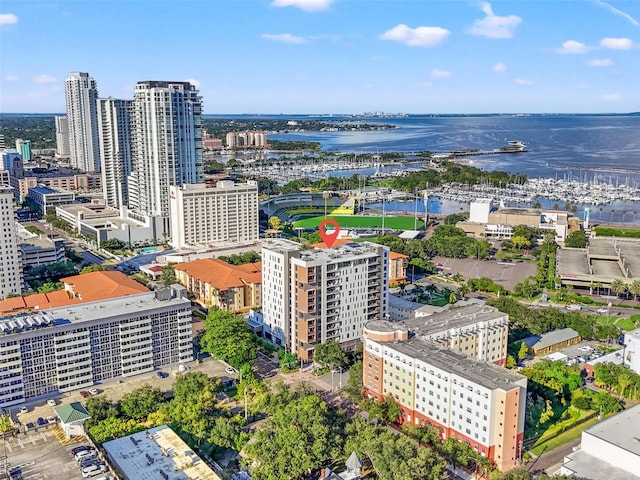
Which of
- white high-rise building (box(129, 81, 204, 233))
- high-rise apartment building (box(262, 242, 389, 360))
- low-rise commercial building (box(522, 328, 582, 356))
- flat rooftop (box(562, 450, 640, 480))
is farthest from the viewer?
white high-rise building (box(129, 81, 204, 233))

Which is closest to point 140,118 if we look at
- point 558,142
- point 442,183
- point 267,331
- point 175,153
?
point 175,153

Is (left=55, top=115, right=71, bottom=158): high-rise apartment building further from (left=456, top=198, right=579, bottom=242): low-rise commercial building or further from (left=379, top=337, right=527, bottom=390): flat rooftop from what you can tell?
(left=379, top=337, right=527, bottom=390): flat rooftop

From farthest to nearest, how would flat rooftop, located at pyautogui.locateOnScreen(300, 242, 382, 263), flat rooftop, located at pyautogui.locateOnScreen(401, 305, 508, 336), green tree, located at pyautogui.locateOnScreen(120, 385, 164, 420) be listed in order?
flat rooftop, located at pyautogui.locateOnScreen(300, 242, 382, 263), flat rooftop, located at pyautogui.locateOnScreen(401, 305, 508, 336), green tree, located at pyautogui.locateOnScreen(120, 385, 164, 420)

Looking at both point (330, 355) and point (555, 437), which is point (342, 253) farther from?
point (555, 437)

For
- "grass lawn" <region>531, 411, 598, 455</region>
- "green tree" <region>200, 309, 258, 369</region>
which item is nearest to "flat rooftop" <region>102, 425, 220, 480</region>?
"green tree" <region>200, 309, 258, 369</region>

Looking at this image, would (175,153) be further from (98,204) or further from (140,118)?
(98,204)
